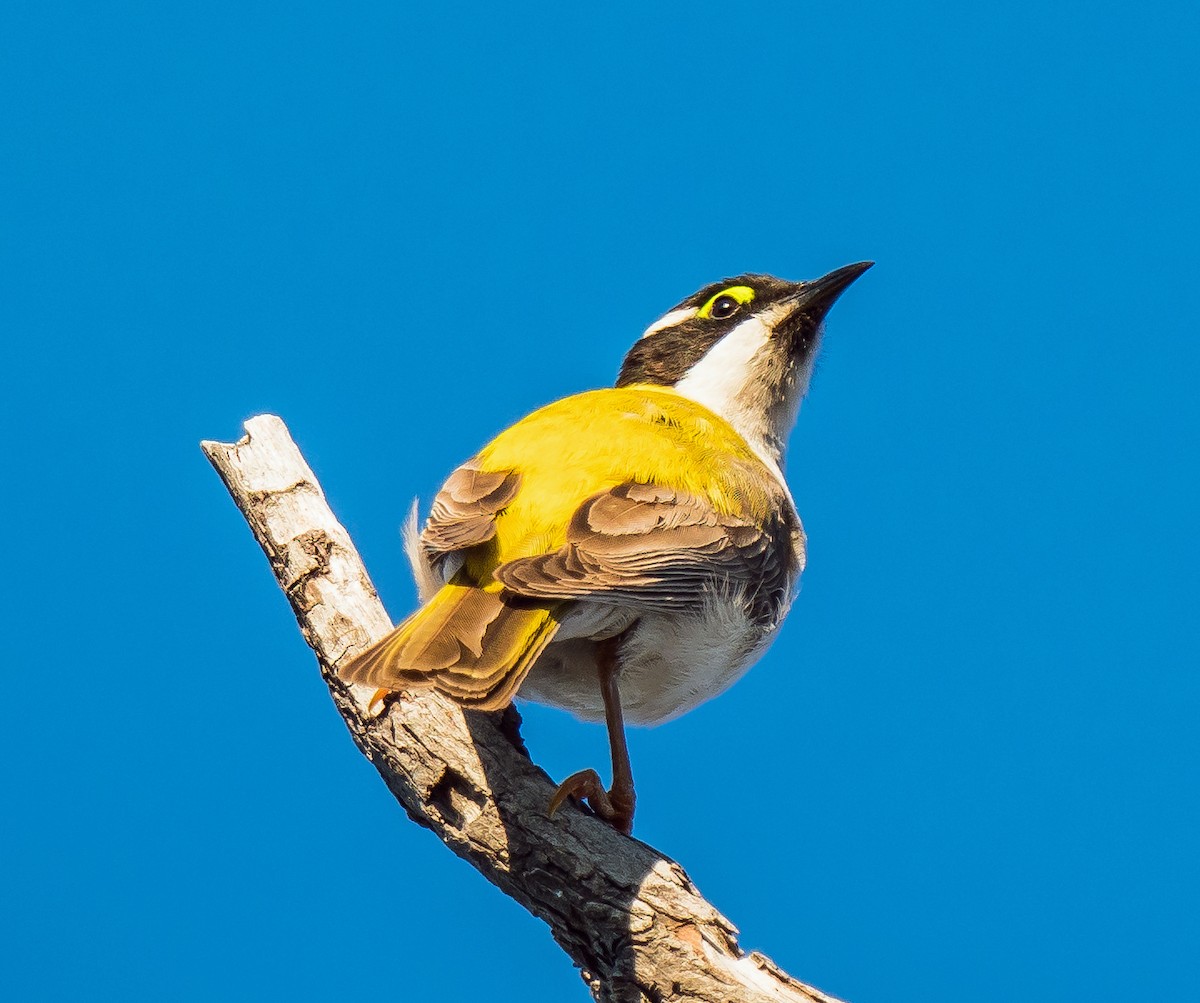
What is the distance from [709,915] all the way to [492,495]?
169 cm

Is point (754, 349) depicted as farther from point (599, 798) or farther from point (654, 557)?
point (599, 798)

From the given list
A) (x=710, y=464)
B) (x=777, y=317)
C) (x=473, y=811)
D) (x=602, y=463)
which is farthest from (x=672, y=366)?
(x=473, y=811)

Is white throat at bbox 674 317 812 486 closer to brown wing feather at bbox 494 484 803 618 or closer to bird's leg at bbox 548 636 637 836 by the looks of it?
brown wing feather at bbox 494 484 803 618

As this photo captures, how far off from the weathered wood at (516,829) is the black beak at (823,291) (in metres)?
2.75

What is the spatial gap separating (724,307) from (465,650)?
354 cm

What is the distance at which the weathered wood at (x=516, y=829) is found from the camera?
4266 mm

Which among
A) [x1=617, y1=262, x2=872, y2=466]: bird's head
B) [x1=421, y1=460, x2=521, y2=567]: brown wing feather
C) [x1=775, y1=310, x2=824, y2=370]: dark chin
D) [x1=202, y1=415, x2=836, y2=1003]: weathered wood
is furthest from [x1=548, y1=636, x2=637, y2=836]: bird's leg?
[x1=775, y1=310, x2=824, y2=370]: dark chin

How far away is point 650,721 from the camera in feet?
19.4

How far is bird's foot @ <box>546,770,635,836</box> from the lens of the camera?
460 centimetres

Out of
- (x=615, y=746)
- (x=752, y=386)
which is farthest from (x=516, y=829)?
(x=752, y=386)

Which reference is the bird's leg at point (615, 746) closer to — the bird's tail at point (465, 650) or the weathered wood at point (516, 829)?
the weathered wood at point (516, 829)

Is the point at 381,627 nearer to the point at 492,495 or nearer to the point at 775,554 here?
the point at 492,495

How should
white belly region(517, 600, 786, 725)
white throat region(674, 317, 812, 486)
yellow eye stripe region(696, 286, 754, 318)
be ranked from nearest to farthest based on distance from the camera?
white belly region(517, 600, 786, 725) → white throat region(674, 317, 812, 486) → yellow eye stripe region(696, 286, 754, 318)

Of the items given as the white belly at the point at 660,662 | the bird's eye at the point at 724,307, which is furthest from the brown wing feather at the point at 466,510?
the bird's eye at the point at 724,307
